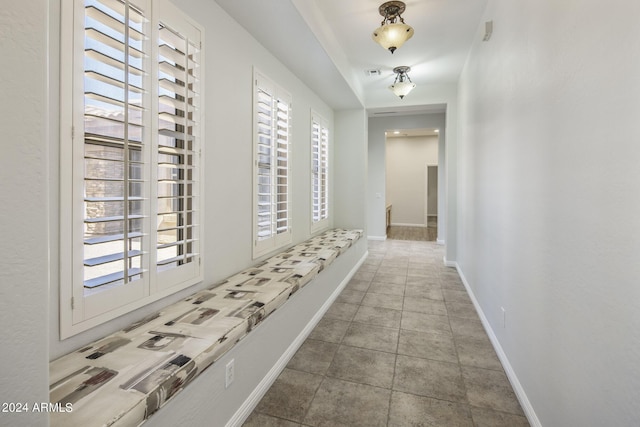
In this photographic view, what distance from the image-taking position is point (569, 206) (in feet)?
4.37

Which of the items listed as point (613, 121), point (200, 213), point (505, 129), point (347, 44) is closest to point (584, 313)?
point (613, 121)

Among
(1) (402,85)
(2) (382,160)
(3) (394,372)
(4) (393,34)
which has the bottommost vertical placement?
(3) (394,372)

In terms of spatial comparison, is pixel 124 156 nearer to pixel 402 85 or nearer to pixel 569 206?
pixel 569 206

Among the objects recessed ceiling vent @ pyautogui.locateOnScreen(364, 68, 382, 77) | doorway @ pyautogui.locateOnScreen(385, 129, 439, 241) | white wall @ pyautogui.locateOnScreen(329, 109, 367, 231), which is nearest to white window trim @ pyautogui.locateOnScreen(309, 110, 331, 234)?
white wall @ pyautogui.locateOnScreen(329, 109, 367, 231)

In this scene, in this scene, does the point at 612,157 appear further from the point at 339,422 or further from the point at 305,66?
the point at 305,66

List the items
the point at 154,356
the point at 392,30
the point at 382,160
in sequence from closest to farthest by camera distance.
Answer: the point at 154,356, the point at 392,30, the point at 382,160

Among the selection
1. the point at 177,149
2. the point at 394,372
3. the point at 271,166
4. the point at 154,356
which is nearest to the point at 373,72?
the point at 271,166

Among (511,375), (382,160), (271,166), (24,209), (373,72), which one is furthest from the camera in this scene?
(382,160)

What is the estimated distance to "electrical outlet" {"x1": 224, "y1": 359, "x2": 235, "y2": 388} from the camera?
1619 millimetres

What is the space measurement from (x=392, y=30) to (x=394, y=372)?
270cm

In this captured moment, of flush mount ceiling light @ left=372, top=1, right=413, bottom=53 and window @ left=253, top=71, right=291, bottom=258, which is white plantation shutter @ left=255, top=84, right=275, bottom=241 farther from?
flush mount ceiling light @ left=372, top=1, right=413, bottom=53

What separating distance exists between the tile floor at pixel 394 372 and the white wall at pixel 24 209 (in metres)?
1.33

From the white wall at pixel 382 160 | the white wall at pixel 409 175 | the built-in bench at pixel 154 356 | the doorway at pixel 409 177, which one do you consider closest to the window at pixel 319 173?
the built-in bench at pixel 154 356

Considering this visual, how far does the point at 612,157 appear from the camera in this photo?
1.04 m
